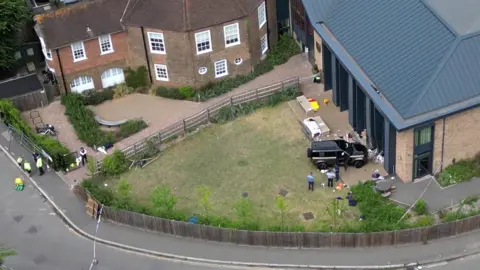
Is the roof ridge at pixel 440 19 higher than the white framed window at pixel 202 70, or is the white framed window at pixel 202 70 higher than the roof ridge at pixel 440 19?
the roof ridge at pixel 440 19

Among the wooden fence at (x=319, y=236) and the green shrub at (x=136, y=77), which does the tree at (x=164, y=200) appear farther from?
the green shrub at (x=136, y=77)

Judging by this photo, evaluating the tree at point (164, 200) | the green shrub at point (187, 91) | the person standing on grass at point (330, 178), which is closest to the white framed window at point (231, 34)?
the green shrub at point (187, 91)

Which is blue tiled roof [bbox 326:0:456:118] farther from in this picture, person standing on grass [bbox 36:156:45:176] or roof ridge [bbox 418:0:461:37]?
person standing on grass [bbox 36:156:45:176]

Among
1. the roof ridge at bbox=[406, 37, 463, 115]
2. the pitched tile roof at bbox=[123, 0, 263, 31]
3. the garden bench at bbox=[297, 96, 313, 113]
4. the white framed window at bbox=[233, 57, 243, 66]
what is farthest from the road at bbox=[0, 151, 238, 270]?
the white framed window at bbox=[233, 57, 243, 66]

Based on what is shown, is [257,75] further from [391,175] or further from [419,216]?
[419,216]

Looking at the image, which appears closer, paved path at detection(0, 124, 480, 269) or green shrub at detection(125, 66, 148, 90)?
paved path at detection(0, 124, 480, 269)

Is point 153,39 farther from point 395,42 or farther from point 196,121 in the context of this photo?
point 395,42

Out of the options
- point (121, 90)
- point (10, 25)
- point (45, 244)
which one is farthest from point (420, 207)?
point (10, 25)
